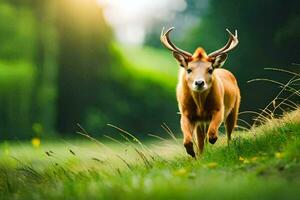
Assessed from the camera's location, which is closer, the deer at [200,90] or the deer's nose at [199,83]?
the deer's nose at [199,83]

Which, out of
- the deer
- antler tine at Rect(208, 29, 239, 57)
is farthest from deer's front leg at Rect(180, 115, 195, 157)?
antler tine at Rect(208, 29, 239, 57)

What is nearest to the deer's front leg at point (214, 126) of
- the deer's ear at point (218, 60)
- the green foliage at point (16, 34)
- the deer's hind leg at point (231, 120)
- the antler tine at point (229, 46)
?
the deer's ear at point (218, 60)

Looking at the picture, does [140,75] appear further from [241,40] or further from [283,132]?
[283,132]

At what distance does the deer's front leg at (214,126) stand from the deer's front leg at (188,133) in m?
0.26

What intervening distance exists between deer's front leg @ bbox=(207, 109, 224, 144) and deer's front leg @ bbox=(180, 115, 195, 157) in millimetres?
260

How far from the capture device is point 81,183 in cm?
900

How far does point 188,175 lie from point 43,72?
26.1 meters

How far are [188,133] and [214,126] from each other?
38 cm

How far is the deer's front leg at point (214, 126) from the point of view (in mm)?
11641

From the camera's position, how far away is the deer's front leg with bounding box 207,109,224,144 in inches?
458

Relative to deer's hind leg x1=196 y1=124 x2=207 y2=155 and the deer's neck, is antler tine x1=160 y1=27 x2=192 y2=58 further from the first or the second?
deer's hind leg x1=196 y1=124 x2=207 y2=155

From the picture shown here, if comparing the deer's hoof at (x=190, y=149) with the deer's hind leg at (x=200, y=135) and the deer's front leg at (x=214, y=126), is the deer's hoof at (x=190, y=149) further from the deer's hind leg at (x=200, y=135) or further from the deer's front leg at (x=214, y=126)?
the deer's hind leg at (x=200, y=135)

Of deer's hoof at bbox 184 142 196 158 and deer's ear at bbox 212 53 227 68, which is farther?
deer's ear at bbox 212 53 227 68

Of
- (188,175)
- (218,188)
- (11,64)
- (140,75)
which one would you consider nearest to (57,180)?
(188,175)
